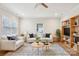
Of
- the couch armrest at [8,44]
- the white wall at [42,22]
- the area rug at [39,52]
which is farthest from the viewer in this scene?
the white wall at [42,22]

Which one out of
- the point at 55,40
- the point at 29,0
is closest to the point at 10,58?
the point at 29,0

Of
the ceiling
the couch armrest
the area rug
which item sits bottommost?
the area rug

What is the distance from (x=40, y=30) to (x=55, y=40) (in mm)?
1375

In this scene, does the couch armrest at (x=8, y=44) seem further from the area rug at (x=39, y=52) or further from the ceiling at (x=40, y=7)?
the ceiling at (x=40, y=7)

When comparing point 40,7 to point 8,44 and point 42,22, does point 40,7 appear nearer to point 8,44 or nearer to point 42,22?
point 8,44

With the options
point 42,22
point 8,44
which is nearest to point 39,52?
point 8,44

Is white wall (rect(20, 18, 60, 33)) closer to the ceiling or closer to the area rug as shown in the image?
the ceiling

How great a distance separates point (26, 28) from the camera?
903 centimetres

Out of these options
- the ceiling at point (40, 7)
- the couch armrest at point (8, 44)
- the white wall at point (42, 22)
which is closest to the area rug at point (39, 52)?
the couch armrest at point (8, 44)

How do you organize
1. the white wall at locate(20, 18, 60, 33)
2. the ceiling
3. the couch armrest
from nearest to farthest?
the ceiling → the couch armrest → the white wall at locate(20, 18, 60, 33)

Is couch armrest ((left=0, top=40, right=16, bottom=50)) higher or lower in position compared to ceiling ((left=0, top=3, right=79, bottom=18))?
lower

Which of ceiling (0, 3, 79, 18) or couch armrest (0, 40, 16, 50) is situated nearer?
ceiling (0, 3, 79, 18)

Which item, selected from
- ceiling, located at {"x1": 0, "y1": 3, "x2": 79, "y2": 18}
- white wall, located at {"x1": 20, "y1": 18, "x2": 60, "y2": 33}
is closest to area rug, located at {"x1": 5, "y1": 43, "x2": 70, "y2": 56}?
ceiling, located at {"x1": 0, "y1": 3, "x2": 79, "y2": 18}

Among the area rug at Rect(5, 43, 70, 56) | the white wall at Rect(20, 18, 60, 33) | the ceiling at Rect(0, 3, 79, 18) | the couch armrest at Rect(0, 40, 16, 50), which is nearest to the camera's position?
the area rug at Rect(5, 43, 70, 56)
